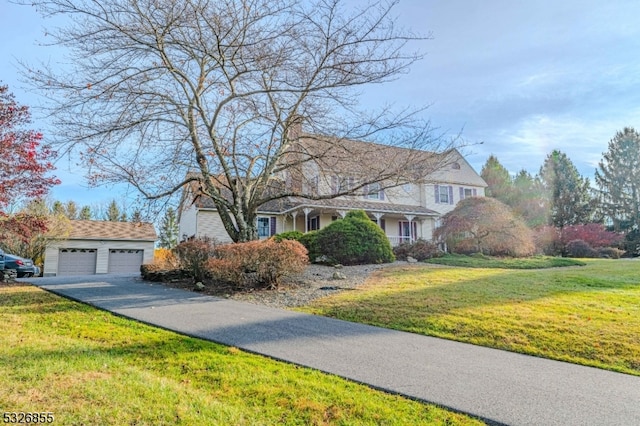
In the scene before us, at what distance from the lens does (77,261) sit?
2516cm

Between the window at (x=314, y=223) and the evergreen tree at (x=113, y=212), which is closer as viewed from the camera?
the window at (x=314, y=223)

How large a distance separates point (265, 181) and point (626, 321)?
9.74 metres

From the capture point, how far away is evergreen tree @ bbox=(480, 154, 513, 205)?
37.2m

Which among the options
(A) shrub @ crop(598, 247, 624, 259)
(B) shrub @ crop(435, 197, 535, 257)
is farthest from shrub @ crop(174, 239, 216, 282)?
(A) shrub @ crop(598, 247, 624, 259)

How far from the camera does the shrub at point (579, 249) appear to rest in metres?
25.2

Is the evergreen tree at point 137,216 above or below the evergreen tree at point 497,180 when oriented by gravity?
below

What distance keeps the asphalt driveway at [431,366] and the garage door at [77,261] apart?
20693mm

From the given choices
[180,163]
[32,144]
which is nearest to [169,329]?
[180,163]

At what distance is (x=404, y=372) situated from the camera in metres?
4.57

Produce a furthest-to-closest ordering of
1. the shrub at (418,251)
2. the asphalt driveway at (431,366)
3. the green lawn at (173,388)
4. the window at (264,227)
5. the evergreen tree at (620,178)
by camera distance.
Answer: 1. the evergreen tree at (620,178)
2. the window at (264,227)
3. the shrub at (418,251)
4. the asphalt driveway at (431,366)
5. the green lawn at (173,388)

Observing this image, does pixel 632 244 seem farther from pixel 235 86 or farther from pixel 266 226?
pixel 235 86

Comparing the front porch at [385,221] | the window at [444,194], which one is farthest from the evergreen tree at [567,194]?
the front porch at [385,221]

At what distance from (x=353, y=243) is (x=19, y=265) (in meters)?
13.8

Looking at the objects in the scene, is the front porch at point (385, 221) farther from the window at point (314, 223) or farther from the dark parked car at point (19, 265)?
the dark parked car at point (19, 265)
